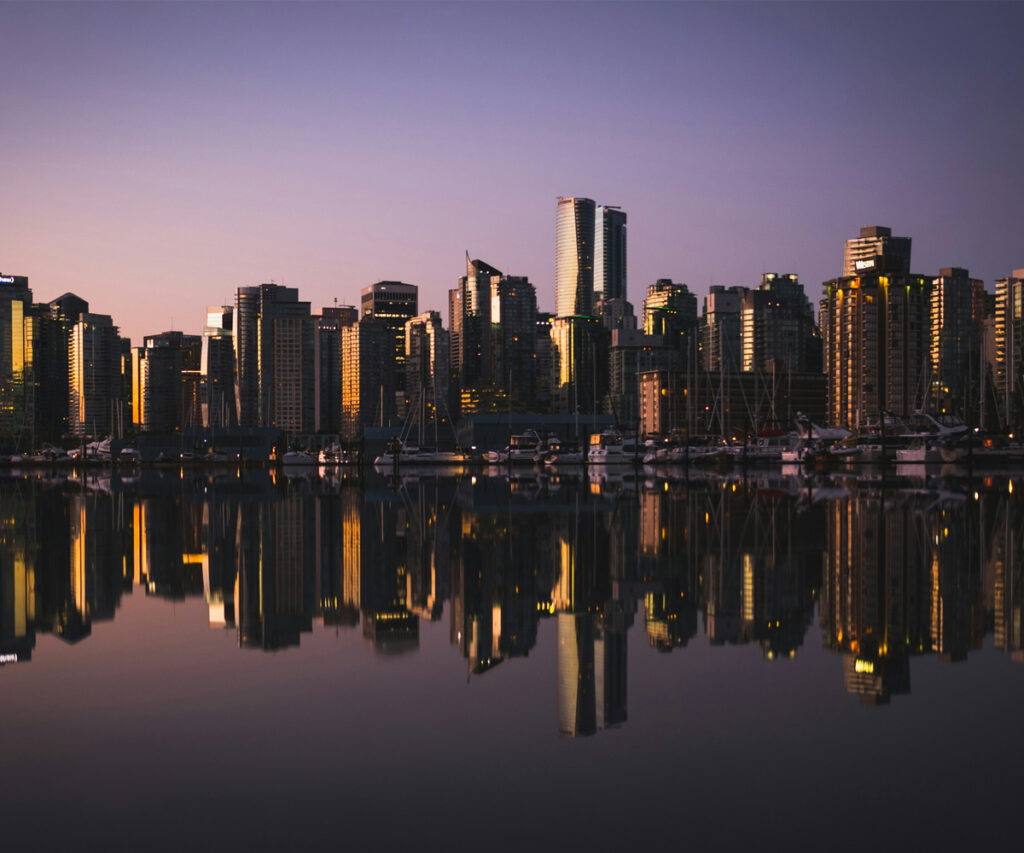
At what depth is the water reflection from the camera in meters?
18.1

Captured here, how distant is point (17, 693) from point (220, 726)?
3.65 meters

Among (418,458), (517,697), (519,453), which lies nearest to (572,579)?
(517,697)

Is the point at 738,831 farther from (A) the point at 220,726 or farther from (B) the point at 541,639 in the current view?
(B) the point at 541,639

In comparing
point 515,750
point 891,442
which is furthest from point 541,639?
point 891,442

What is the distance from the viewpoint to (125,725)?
1352 centimetres

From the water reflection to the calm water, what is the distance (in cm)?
13

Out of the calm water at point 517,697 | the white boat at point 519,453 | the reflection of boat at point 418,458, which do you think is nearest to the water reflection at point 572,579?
the calm water at point 517,697

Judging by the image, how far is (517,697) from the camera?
48.1ft

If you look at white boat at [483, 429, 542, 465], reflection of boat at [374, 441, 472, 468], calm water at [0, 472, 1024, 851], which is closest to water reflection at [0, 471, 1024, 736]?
calm water at [0, 472, 1024, 851]

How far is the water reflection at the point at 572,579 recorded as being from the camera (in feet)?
59.4

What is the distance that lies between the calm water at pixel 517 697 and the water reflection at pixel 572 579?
130 millimetres

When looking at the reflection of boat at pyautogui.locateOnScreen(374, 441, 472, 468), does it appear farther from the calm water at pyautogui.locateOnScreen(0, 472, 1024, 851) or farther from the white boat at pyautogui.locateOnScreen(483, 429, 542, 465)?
the calm water at pyautogui.locateOnScreen(0, 472, 1024, 851)

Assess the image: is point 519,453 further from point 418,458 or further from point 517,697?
point 517,697

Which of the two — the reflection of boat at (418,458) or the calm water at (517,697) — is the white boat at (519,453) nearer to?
the reflection of boat at (418,458)
